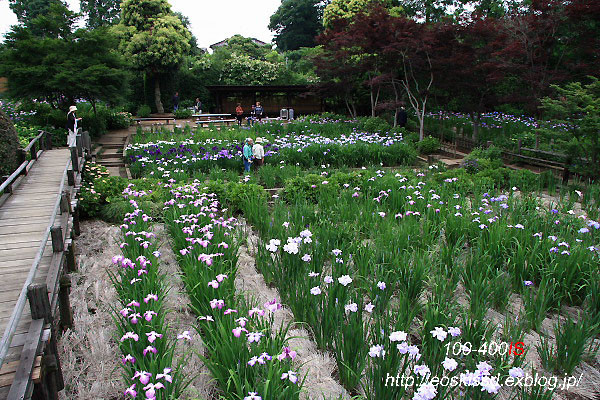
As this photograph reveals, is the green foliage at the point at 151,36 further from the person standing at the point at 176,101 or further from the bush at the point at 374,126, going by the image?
the bush at the point at 374,126

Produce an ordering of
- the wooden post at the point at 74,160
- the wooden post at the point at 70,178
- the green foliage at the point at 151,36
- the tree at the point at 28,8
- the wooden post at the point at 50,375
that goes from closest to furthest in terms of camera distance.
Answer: the wooden post at the point at 50,375
the wooden post at the point at 70,178
the wooden post at the point at 74,160
the green foliage at the point at 151,36
the tree at the point at 28,8

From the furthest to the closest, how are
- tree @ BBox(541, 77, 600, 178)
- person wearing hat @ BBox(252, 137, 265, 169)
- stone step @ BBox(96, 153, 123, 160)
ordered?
stone step @ BBox(96, 153, 123, 160)
person wearing hat @ BBox(252, 137, 265, 169)
tree @ BBox(541, 77, 600, 178)

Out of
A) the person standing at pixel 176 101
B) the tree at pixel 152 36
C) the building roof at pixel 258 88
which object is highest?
the tree at pixel 152 36

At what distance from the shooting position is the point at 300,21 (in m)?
42.1

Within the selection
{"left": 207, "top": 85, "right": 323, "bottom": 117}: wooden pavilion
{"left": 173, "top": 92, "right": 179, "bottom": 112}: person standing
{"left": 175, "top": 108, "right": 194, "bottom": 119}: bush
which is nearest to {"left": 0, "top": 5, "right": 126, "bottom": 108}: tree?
{"left": 175, "top": 108, "right": 194, "bottom": 119}: bush

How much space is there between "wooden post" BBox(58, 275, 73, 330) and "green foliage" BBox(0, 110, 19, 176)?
14.4ft

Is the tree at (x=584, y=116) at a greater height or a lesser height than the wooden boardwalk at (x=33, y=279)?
greater

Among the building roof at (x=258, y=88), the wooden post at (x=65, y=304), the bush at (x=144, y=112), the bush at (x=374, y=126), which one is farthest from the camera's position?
the building roof at (x=258, y=88)

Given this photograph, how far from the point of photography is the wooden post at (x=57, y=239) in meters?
3.85

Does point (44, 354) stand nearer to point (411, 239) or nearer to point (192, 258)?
point (192, 258)

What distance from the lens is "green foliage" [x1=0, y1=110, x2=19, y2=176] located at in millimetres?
6930

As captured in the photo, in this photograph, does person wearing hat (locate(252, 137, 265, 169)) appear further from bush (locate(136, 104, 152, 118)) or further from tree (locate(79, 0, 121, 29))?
tree (locate(79, 0, 121, 29))

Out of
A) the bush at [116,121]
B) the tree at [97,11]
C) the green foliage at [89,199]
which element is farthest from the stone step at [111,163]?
the tree at [97,11]

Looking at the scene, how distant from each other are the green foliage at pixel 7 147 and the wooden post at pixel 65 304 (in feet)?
14.4
